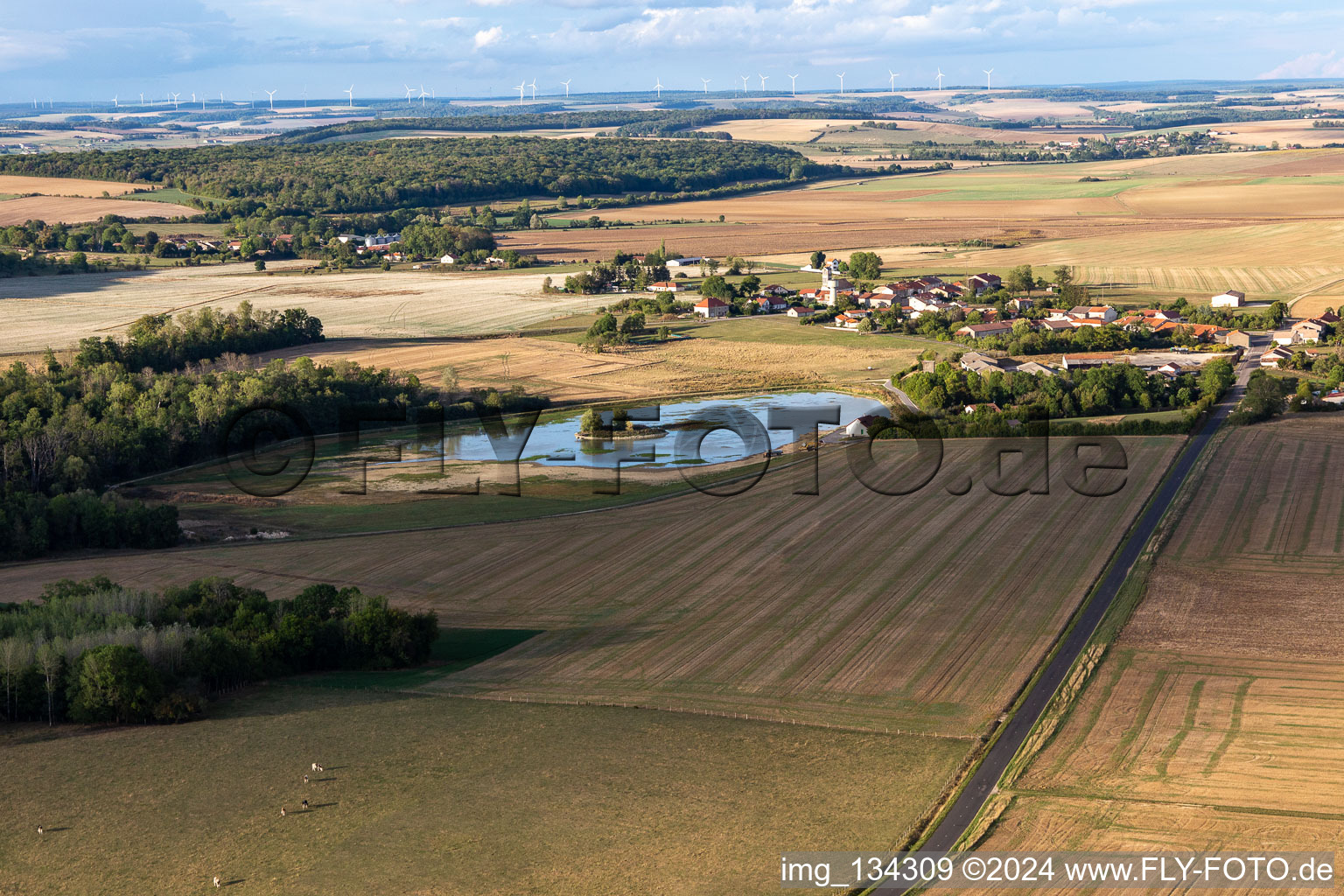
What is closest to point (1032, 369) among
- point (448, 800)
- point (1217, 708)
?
point (1217, 708)

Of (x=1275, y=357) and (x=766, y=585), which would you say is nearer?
(x=766, y=585)

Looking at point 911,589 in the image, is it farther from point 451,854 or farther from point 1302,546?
point 451,854

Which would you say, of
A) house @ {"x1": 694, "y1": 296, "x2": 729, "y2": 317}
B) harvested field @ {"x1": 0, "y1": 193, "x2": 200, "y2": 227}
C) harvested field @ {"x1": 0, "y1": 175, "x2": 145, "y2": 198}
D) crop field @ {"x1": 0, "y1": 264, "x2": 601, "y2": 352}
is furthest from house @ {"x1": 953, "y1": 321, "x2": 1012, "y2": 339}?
harvested field @ {"x1": 0, "y1": 175, "x2": 145, "y2": 198}

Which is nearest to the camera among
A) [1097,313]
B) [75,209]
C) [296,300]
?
[1097,313]

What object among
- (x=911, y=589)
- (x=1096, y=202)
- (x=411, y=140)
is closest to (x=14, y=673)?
(x=911, y=589)

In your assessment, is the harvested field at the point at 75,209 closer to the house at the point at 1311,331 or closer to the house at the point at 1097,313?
the house at the point at 1097,313

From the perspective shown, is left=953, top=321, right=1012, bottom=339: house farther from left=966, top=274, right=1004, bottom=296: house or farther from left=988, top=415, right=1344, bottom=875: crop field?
left=988, top=415, right=1344, bottom=875: crop field

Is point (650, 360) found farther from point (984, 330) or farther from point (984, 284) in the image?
point (984, 284)
